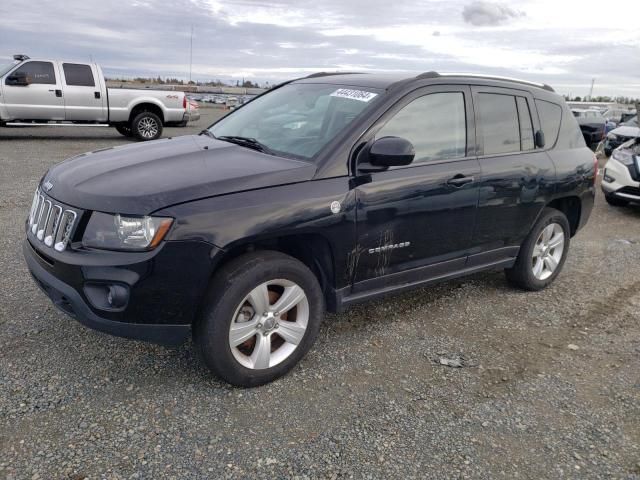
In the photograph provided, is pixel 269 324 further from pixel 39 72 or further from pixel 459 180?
pixel 39 72

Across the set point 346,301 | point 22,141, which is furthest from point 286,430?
point 22,141

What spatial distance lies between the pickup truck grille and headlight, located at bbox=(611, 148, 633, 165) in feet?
27.6

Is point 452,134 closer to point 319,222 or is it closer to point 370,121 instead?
point 370,121

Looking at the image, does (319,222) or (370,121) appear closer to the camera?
(319,222)

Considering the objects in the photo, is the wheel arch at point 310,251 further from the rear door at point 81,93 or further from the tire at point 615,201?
the rear door at point 81,93

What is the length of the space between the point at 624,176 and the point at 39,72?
1273 centimetres

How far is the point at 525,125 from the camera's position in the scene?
438 cm

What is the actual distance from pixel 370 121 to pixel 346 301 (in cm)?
115

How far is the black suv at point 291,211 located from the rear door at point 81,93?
10469 millimetres

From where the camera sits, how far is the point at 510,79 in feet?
14.4

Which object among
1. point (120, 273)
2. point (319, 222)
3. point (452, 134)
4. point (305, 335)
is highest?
point (452, 134)

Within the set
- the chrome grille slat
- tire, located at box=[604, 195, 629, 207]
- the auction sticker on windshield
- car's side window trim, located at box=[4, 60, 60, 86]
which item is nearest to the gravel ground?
the chrome grille slat

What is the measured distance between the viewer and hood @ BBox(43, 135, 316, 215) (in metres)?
2.71

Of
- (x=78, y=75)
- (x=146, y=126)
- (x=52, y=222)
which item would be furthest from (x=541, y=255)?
(x=78, y=75)
